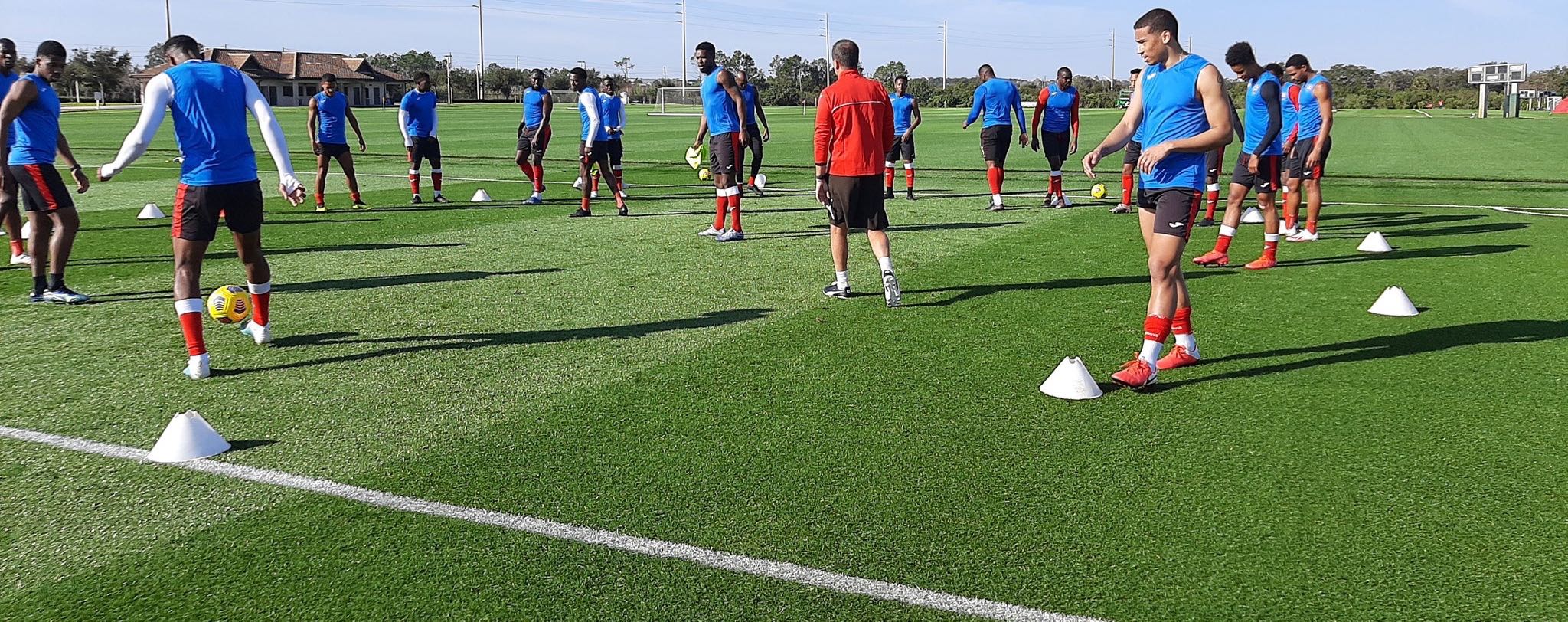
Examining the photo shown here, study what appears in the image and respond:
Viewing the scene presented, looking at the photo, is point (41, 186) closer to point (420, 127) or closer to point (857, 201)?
point (857, 201)

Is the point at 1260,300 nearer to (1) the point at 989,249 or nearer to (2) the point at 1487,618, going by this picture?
(1) the point at 989,249

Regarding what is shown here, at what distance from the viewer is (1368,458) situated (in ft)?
15.1

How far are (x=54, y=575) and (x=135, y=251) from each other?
897cm

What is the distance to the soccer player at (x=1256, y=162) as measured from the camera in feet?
29.2

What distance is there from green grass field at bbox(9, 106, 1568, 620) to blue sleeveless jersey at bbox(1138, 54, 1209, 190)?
1.14 metres

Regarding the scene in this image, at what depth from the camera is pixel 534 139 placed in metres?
15.9

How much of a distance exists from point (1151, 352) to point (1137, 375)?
180mm

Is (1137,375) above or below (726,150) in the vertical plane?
below

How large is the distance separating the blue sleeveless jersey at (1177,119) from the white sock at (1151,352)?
86 centimetres

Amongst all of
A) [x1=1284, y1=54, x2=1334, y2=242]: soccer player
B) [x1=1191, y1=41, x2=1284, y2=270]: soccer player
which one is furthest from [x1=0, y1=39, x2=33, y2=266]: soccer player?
[x1=1284, y1=54, x2=1334, y2=242]: soccer player

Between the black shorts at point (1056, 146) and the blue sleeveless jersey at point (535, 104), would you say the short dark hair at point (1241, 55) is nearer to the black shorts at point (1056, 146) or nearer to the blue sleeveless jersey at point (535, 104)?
the black shorts at point (1056, 146)

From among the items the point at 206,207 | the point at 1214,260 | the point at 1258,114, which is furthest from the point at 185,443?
the point at 1258,114

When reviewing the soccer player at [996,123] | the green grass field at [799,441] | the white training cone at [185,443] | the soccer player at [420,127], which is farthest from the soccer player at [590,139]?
the white training cone at [185,443]

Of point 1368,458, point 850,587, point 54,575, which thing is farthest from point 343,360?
point 1368,458
